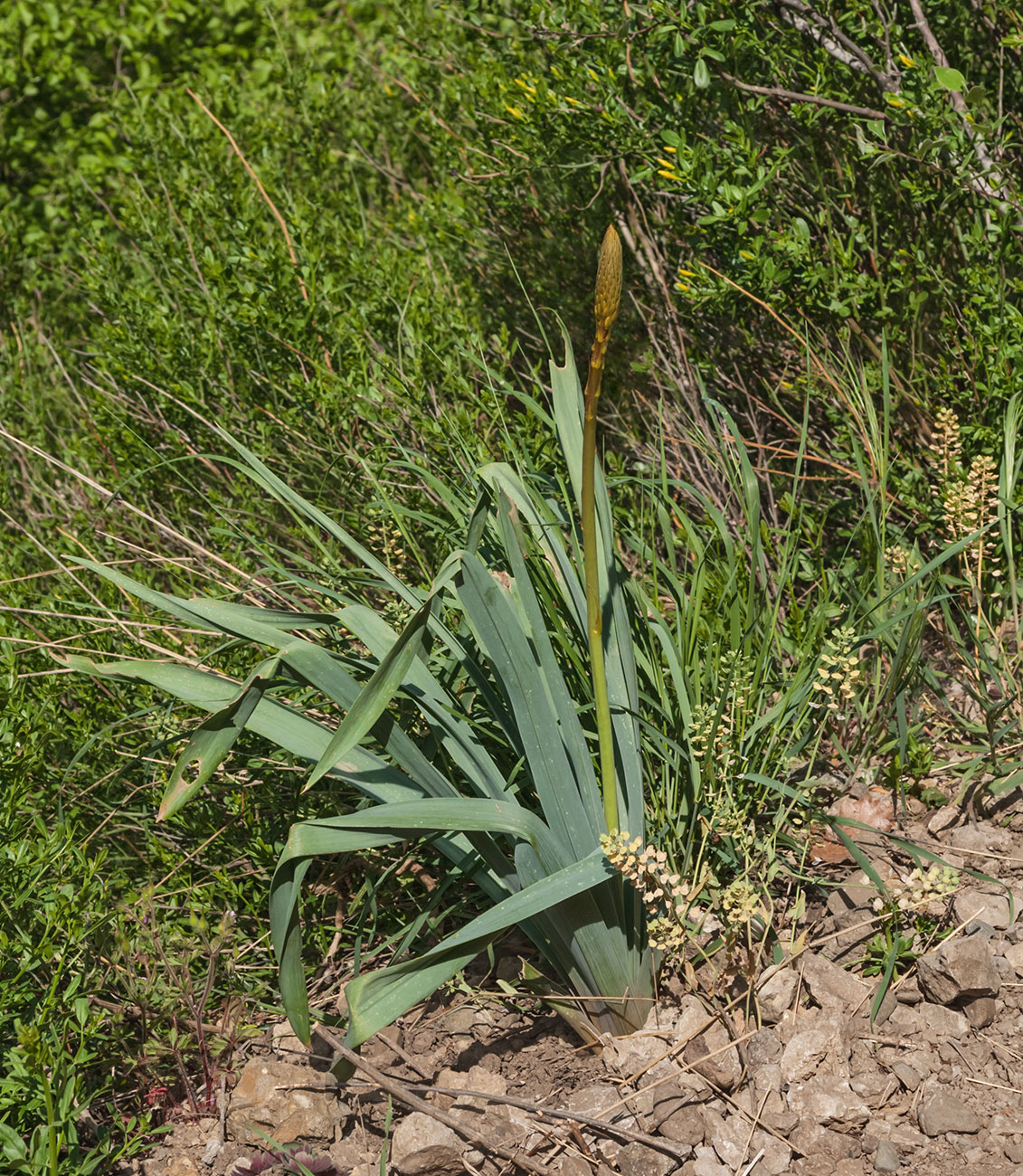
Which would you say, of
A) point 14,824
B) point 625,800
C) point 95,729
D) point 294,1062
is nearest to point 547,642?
point 625,800

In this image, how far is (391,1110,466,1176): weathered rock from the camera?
5.76 ft

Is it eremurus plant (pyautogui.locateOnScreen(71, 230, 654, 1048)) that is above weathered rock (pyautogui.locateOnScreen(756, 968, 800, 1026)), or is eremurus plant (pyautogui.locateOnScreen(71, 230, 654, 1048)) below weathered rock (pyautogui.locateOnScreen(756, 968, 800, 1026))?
above

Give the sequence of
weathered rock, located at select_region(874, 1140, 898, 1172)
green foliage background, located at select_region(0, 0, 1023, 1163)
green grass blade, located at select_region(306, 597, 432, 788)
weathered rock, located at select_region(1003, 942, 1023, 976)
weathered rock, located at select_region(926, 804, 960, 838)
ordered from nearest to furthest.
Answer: green grass blade, located at select_region(306, 597, 432, 788) < weathered rock, located at select_region(874, 1140, 898, 1172) < weathered rock, located at select_region(1003, 942, 1023, 976) < weathered rock, located at select_region(926, 804, 960, 838) < green foliage background, located at select_region(0, 0, 1023, 1163)

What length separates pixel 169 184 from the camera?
3.76 meters

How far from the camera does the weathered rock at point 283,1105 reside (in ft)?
6.18

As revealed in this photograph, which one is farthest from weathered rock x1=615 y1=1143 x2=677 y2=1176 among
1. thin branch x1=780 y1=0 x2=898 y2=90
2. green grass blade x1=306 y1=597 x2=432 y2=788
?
thin branch x1=780 y1=0 x2=898 y2=90

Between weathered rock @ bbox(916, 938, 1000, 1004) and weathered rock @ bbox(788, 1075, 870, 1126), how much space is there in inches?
8.7

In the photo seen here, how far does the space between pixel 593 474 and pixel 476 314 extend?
2016 mm

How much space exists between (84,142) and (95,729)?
3.75 metres

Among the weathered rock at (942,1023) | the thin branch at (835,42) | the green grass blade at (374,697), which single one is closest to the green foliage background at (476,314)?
the thin branch at (835,42)

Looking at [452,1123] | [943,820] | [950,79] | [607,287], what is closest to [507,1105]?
[452,1123]

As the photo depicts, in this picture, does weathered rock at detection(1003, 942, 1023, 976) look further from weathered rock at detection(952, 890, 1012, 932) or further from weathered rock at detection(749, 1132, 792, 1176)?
weathered rock at detection(749, 1132, 792, 1176)

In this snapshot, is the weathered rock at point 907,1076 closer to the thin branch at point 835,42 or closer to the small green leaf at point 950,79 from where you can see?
the small green leaf at point 950,79

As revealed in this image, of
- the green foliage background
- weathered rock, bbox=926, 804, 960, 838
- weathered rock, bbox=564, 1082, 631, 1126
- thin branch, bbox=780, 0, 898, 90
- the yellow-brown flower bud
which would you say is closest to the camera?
the yellow-brown flower bud
